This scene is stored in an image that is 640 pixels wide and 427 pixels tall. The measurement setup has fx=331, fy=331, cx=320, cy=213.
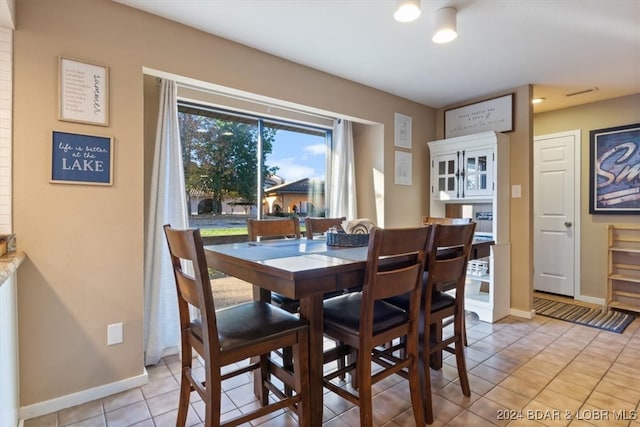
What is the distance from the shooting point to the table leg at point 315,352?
149 cm

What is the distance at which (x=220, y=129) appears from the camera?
2.94 m

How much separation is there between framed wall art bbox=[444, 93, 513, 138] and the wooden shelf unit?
5.47 feet

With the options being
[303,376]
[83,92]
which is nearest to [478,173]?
[303,376]

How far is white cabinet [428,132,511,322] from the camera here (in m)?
3.30

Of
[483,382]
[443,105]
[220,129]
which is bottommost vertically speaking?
[483,382]

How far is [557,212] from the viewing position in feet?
13.7

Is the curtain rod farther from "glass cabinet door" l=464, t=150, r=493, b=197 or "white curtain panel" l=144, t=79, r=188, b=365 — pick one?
"glass cabinet door" l=464, t=150, r=493, b=197

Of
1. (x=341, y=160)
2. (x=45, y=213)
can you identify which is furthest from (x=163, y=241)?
(x=341, y=160)

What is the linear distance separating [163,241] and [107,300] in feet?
1.82

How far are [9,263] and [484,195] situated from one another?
3652mm

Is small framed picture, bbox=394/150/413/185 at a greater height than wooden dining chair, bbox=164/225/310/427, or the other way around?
small framed picture, bbox=394/150/413/185

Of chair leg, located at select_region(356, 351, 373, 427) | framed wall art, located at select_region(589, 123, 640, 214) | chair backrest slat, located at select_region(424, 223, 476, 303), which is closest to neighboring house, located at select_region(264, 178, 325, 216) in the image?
chair backrest slat, located at select_region(424, 223, 476, 303)

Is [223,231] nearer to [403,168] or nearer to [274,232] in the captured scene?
[274,232]

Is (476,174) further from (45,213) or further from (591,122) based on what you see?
(45,213)
